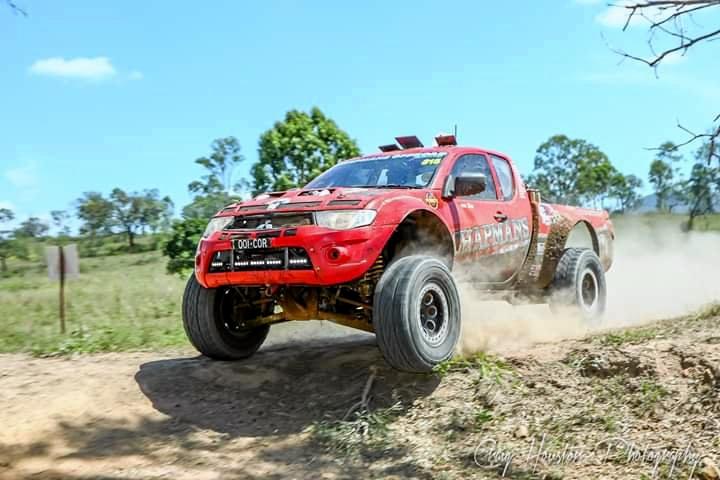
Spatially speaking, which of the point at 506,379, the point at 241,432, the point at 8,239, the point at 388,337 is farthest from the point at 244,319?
the point at 8,239

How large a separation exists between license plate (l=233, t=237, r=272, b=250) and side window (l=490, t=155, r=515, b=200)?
3.00m

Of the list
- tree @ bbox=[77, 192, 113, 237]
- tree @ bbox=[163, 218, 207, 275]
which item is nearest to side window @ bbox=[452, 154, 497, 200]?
tree @ bbox=[163, 218, 207, 275]

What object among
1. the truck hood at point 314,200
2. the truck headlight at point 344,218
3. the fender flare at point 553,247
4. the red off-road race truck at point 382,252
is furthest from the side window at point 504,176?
the truck headlight at point 344,218

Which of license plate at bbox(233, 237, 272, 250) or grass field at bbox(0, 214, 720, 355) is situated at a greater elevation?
license plate at bbox(233, 237, 272, 250)

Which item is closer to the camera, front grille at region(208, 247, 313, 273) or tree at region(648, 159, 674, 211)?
front grille at region(208, 247, 313, 273)

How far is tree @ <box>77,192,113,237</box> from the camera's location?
4091 cm

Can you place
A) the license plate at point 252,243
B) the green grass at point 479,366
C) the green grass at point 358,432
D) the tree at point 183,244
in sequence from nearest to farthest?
the green grass at point 358,432, the license plate at point 252,243, the green grass at point 479,366, the tree at point 183,244

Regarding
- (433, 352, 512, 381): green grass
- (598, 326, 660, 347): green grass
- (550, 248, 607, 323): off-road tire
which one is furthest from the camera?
(550, 248, 607, 323): off-road tire

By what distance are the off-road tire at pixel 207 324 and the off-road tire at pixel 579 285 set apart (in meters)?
3.82

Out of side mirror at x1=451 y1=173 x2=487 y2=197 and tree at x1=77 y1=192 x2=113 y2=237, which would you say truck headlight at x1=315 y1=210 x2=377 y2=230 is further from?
tree at x1=77 y1=192 x2=113 y2=237

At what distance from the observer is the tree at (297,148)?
25.4m

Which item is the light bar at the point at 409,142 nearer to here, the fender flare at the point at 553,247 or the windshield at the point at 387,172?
the windshield at the point at 387,172

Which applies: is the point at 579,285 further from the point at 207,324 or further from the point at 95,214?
the point at 95,214

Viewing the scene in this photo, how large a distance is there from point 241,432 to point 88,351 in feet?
10.2
